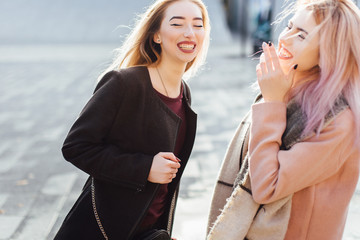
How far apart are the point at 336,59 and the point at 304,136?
0.29 metres

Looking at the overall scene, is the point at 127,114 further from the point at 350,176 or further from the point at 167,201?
the point at 350,176

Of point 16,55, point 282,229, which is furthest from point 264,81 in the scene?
point 16,55

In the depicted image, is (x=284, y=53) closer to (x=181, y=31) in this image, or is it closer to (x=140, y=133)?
(x=181, y=31)

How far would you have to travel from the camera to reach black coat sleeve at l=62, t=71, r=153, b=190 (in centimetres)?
187

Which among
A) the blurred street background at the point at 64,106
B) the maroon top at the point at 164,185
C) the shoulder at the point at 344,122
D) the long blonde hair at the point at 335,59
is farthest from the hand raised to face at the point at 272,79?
the blurred street background at the point at 64,106

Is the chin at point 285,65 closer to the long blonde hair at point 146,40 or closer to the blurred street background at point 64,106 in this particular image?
the long blonde hair at point 146,40

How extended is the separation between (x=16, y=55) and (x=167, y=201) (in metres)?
14.3

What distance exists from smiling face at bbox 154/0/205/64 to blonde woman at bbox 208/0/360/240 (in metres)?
0.38

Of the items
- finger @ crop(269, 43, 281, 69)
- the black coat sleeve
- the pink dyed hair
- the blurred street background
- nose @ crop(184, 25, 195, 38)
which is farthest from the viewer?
the blurred street background

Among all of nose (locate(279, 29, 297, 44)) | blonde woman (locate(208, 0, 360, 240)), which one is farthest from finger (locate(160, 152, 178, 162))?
nose (locate(279, 29, 297, 44))

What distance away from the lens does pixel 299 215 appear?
5.68 ft

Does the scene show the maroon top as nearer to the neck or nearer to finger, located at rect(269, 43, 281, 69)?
the neck

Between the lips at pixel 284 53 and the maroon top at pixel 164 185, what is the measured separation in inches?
22.3

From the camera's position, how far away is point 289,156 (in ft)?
5.32
